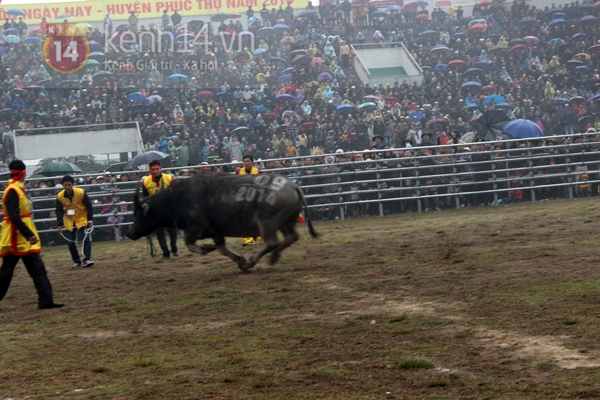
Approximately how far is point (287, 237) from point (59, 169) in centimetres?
1134

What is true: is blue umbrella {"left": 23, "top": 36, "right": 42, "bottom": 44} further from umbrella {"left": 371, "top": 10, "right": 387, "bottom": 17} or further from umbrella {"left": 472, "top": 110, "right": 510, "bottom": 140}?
umbrella {"left": 472, "top": 110, "right": 510, "bottom": 140}

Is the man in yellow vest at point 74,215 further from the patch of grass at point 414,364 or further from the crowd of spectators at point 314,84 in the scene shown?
the patch of grass at point 414,364

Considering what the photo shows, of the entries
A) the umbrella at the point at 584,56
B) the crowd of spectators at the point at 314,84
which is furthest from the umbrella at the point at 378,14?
the umbrella at the point at 584,56

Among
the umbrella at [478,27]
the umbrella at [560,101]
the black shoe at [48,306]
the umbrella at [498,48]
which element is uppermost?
the umbrella at [478,27]

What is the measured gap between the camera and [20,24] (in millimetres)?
42188

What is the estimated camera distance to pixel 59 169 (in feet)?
68.3

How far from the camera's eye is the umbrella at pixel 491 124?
22828mm

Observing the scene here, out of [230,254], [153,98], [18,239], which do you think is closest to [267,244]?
[230,254]

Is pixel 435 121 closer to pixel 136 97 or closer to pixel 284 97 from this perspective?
pixel 284 97

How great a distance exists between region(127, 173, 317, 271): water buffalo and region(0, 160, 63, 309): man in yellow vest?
2379 mm

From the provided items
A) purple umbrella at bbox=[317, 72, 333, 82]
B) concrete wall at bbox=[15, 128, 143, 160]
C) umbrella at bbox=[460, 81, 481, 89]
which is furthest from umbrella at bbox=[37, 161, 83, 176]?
umbrella at bbox=[460, 81, 481, 89]

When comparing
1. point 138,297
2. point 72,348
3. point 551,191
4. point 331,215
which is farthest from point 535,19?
point 72,348

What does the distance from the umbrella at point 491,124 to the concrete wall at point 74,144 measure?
1040 centimetres

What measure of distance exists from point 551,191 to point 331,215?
5.83 m
